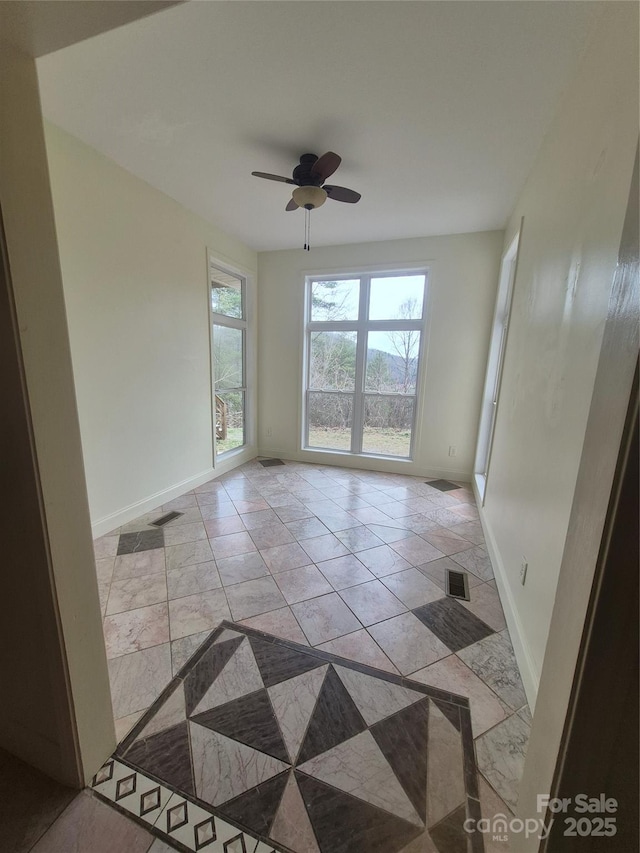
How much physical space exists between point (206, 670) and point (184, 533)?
4.42 ft

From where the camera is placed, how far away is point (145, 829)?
0.96 m

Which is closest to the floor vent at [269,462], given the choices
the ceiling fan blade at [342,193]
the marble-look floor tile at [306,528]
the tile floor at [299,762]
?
the marble-look floor tile at [306,528]

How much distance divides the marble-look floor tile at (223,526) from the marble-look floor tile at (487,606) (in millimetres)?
1766

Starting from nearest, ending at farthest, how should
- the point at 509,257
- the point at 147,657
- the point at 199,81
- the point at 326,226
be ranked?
the point at 147,657 → the point at 199,81 → the point at 509,257 → the point at 326,226

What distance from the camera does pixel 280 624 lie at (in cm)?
174

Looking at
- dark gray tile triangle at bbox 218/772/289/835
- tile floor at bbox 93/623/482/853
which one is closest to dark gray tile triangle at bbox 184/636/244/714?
tile floor at bbox 93/623/482/853

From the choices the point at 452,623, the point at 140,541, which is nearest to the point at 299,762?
the point at 452,623

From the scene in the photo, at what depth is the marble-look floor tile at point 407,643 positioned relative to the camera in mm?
1541

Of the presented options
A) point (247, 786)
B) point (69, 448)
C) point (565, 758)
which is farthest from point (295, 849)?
point (69, 448)

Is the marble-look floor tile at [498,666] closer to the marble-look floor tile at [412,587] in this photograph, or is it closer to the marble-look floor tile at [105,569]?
the marble-look floor tile at [412,587]

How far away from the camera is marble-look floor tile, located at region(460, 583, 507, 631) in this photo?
180 centimetres

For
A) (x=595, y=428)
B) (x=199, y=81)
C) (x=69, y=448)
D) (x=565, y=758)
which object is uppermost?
(x=199, y=81)

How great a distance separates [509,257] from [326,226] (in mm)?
1858

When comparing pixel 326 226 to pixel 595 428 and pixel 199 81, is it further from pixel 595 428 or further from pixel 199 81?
pixel 595 428
